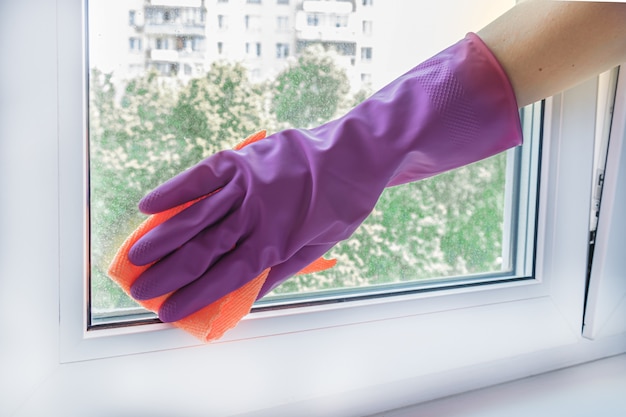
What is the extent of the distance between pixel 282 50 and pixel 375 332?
351 millimetres

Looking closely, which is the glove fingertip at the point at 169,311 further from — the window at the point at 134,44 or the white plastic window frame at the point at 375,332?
the window at the point at 134,44

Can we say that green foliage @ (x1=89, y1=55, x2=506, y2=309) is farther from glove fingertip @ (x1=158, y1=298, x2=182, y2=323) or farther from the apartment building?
glove fingertip @ (x1=158, y1=298, x2=182, y2=323)

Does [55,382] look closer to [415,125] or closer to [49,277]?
[49,277]

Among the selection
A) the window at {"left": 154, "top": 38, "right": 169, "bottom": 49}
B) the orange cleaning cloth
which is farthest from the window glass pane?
the orange cleaning cloth

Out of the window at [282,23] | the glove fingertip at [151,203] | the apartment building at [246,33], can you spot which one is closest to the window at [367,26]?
the apartment building at [246,33]

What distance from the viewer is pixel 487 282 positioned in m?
0.73

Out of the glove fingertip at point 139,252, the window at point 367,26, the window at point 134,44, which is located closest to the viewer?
the glove fingertip at point 139,252

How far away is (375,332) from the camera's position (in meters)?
0.62

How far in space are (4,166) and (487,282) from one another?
60cm

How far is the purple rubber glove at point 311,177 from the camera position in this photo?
0.44m

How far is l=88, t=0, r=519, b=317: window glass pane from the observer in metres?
0.54

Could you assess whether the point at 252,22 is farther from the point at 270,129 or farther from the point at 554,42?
the point at 554,42

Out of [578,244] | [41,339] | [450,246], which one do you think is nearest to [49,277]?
[41,339]

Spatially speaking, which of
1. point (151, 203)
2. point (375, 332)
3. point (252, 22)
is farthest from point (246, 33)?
point (375, 332)
